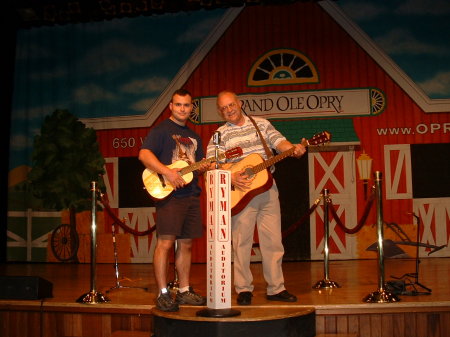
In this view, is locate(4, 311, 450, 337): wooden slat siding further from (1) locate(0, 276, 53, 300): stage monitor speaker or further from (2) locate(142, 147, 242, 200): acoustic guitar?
(2) locate(142, 147, 242, 200): acoustic guitar

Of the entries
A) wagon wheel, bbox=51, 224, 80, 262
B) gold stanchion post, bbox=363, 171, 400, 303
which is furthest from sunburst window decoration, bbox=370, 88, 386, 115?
wagon wheel, bbox=51, 224, 80, 262

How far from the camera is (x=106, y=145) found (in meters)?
8.84

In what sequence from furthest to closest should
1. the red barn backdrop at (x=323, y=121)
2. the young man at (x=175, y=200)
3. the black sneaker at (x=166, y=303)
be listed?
the red barn backdrop at (x=323, y=121)
the young man at (x=175, y=200)
the black sneaker at (x=166, y=303)

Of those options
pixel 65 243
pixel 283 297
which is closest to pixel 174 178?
pixel 283 297

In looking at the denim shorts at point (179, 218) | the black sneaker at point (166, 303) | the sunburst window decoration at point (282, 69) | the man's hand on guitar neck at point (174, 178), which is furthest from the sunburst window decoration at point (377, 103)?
the black sneaker at point (166, 303)

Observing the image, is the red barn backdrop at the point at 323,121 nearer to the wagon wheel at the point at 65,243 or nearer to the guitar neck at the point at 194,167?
the wagon wheel at the point at 65,243

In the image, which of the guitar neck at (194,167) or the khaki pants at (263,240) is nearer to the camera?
the guitar neck at (194,167)

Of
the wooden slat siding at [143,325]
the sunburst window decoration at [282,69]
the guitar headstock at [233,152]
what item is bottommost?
the wooden slat siding at [143,325]

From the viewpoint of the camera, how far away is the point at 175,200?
3.93 metres

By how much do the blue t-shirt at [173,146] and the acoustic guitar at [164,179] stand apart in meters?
0.06

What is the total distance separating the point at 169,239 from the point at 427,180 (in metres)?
5.57

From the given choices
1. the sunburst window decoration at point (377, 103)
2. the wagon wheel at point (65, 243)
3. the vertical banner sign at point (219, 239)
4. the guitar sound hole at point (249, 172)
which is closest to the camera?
the vertical banner sign at point (219, 239)

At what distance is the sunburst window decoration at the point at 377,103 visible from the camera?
26.9 feet

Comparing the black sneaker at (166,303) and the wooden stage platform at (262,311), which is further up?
the black sneaker at (166,303)
